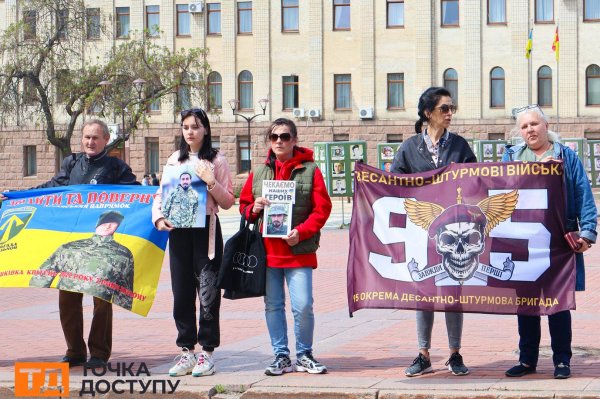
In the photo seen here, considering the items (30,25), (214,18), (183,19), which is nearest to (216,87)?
(214,18)

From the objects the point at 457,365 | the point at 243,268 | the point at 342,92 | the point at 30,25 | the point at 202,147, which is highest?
the point at 30,25

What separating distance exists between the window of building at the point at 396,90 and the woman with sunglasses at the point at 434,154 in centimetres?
4931

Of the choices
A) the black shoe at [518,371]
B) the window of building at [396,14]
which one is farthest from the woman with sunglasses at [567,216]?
the window of building at [396,14]

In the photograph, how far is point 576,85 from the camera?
56.8 m

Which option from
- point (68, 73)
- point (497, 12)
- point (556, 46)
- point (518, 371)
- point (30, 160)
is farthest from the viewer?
point (30, 160)

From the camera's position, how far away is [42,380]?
921 cm

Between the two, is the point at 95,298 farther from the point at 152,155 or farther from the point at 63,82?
the point at 152,155

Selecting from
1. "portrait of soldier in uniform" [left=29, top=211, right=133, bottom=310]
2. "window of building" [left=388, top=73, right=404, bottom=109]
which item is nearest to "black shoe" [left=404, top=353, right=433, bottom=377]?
"portrait of soldier in uniform" [left=29, top=211, right=133, bottom=310]

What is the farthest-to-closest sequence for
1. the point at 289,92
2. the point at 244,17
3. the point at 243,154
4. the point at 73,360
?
the point at 244,17, the point at 243,154, the point at 289,92, the point at 73,360

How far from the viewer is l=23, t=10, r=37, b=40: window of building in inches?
1757

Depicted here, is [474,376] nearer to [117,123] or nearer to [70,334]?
[70,334]

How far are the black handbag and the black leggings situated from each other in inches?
5.8

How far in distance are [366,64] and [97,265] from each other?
4945cm

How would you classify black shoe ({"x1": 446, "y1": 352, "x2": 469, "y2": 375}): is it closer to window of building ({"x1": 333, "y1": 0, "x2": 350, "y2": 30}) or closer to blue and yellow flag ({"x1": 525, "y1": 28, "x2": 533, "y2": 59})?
blue and yellow flag ({"x1": 525, "y1": 28, "x2": 533, "y2": 59})
